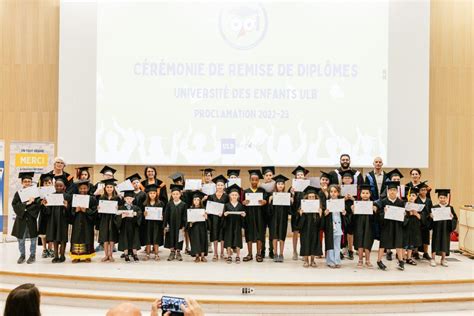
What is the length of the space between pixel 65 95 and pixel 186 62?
106 inches

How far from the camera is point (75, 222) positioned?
→ 7.73 m

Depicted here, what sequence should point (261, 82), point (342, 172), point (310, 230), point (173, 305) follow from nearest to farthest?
point (173, 305) < point (310, 230) < point (342, 172) < point (261, 82)

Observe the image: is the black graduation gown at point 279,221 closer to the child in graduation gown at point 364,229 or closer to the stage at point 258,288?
the stage at point 258,288

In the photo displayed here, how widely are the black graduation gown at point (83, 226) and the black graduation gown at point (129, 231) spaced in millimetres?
438

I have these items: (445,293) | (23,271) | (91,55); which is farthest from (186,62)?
(445,293)

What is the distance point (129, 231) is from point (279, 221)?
7.83 ft

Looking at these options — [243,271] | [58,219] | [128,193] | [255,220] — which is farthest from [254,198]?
[58,219]

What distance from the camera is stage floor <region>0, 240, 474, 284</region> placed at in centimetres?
674

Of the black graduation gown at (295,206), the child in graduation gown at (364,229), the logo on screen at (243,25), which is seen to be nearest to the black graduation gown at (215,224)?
the black graduation gown at (295,206)

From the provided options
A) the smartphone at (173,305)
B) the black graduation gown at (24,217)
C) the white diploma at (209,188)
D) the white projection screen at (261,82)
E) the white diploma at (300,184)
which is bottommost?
the black graduation gown at (24,217)

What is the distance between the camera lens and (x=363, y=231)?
299 inches

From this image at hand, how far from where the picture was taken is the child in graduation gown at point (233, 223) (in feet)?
25.9

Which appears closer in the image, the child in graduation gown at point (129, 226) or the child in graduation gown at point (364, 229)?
the child in graduation gown at point (364, 229)

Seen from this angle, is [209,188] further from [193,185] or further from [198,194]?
[198,194]
